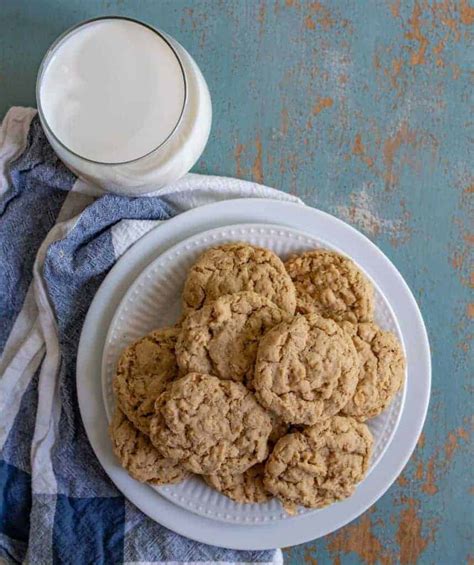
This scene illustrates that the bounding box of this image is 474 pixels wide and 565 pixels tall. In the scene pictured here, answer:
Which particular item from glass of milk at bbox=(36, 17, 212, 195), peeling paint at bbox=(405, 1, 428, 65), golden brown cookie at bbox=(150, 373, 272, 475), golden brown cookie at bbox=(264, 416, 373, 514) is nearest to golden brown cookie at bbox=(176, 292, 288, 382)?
golden brown cookie at bbox=(150, 373, 272, 475)

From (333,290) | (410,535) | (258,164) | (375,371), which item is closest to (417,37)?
(258,164)

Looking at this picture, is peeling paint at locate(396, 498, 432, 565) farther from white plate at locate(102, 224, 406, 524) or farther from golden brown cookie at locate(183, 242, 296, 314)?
golden brown cookie at locate(183, 242, 296, 314)

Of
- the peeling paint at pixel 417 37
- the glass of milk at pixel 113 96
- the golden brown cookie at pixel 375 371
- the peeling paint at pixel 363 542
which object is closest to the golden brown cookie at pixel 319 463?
the golden brown cookie at pixel 375 371

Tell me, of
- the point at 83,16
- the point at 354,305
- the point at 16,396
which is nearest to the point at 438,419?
the point at 354,305

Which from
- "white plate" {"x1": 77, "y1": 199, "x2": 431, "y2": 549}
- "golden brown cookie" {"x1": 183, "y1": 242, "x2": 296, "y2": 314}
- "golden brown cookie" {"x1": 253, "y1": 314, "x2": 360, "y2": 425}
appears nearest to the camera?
"golden brown cookie" {"x1": 253, "y1": 314, "x2": 360, "y2": 425}

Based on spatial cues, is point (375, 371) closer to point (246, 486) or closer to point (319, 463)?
point (319, 463)

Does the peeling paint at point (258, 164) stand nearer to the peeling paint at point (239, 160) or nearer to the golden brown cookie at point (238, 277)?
the peeling paint at point (239, 160)
